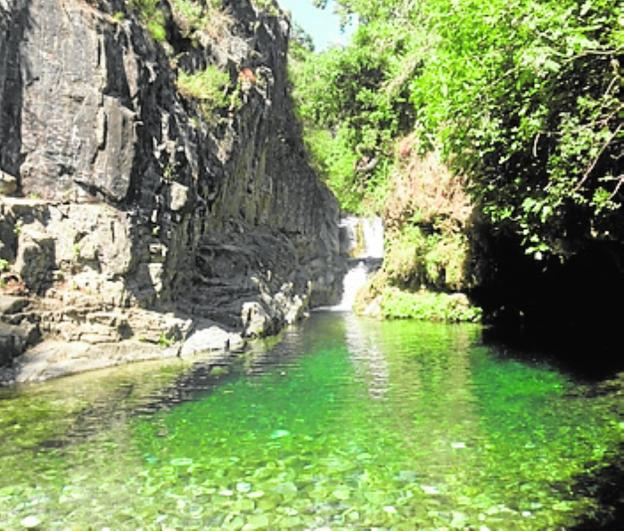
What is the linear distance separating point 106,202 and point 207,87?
9387 mm

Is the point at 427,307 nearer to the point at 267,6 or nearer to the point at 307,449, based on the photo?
the point at 307,449

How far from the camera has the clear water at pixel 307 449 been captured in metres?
6.10

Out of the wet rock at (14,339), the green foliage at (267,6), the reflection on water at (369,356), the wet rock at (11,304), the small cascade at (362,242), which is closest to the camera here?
the reflection on water at (369,356)

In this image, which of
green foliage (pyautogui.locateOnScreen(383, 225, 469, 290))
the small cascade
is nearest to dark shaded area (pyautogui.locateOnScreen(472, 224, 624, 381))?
green foliage (pyautogui.locateOnScreen(383, 225, 469, 290))

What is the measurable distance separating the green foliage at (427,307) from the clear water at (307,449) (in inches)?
440

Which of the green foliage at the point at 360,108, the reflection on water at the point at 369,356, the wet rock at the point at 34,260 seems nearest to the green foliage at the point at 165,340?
the wet rock at the point at 34,260

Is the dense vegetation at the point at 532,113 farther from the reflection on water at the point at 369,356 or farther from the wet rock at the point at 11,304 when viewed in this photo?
the wet rock at the point at 11,304

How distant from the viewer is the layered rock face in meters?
15.3

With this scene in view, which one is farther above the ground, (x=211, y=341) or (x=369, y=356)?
(x=211, y=341)

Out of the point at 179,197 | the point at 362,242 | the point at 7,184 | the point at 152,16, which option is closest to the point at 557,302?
the point at 179,197

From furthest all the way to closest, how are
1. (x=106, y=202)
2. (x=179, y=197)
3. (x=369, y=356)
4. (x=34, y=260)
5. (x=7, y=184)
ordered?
(x=179, y=197)
(x=106, y=202)
(x=369, y=356)
(x=7, y=184)
(x=34, y=260)

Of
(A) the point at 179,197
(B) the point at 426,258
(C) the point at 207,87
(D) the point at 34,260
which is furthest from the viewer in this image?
(B) the point at 426,258

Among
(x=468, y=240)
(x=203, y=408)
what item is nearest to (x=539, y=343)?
(x=468, y=240)

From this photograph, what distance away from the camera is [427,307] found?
26.5 m
